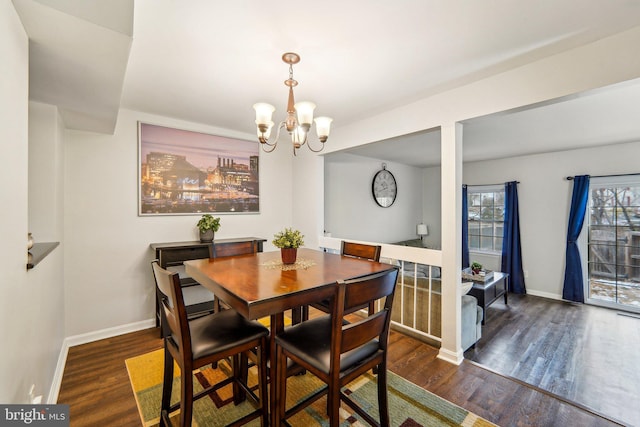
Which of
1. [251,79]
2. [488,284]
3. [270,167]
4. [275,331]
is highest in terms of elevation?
[251,79]

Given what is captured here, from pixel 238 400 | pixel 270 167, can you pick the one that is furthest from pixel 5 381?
pixel 270 167

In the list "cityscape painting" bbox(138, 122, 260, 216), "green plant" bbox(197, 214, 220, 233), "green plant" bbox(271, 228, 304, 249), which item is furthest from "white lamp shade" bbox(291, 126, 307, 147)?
"cityscape painting" bbox(138, 122, 260, 216)

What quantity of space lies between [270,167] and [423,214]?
13.8 feet

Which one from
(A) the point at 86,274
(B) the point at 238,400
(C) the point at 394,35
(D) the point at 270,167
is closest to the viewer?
(C) the point at 394,35

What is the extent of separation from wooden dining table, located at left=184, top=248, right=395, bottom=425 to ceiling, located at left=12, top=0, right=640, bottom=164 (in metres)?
1.27

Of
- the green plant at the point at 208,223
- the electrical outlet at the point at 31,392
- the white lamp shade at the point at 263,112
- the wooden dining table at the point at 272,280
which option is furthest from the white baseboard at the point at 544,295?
the electrical outlet at the point at 31,392

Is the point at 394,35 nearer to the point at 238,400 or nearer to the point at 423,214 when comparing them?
the point at 238,400

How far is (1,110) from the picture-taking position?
0.95 metres

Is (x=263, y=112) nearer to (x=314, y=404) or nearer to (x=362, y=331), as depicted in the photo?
(x=362, y=331)

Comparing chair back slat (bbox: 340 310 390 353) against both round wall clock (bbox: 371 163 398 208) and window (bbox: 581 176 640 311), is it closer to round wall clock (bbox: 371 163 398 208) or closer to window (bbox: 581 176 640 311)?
round wall clock (bbox: 371 163 398 208)

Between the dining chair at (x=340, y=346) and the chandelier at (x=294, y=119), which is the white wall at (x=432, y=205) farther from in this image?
the dining chair at (x=340, y=346)

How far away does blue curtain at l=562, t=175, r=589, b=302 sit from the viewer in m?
4.27

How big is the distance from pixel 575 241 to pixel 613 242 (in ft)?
1.51

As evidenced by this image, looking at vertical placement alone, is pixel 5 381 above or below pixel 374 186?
below
